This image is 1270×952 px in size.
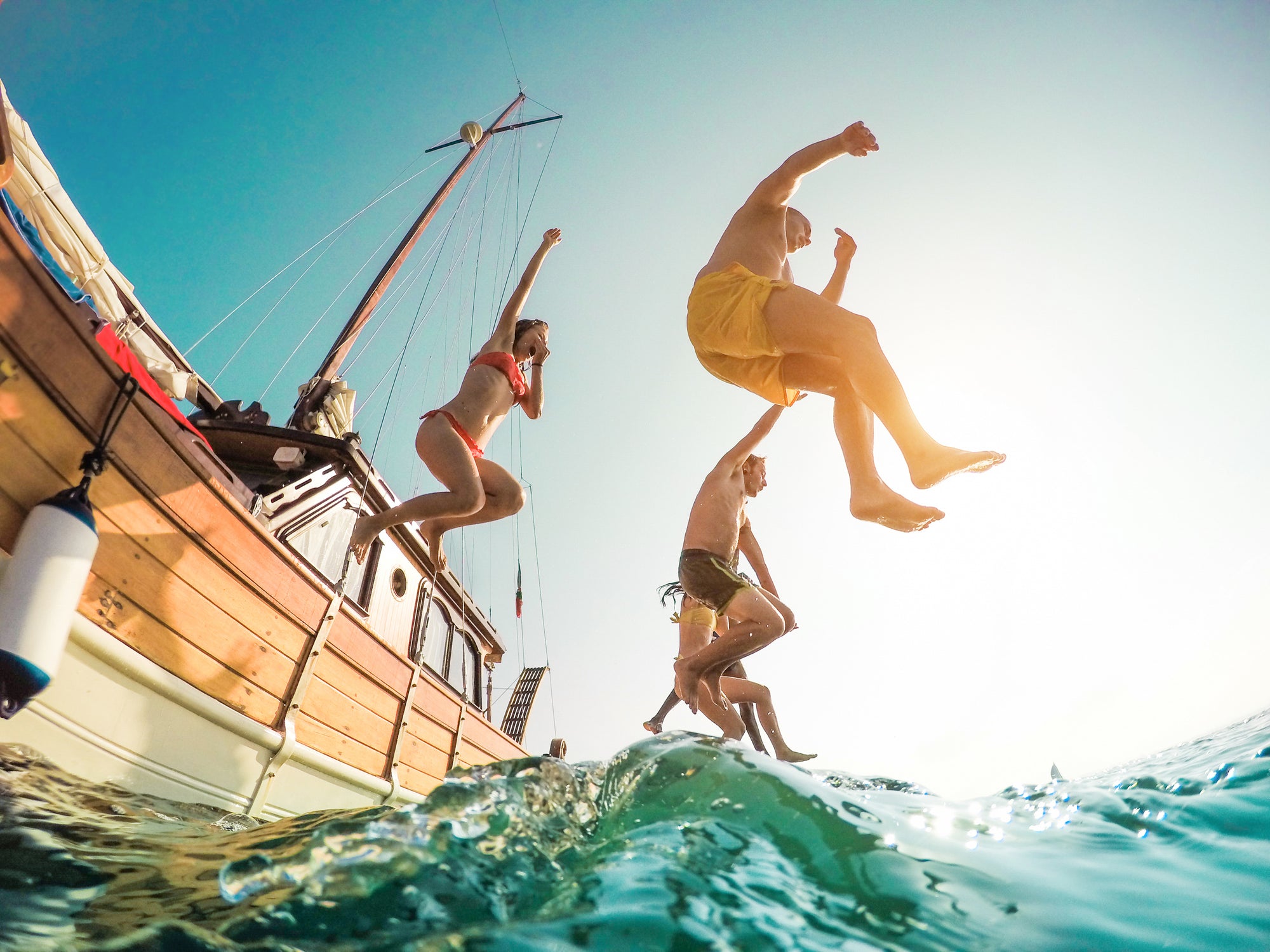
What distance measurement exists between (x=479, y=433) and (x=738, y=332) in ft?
5.57

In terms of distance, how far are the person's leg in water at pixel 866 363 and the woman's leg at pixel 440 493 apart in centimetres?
170

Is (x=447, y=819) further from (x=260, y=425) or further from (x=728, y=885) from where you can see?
(x=260, y=425)

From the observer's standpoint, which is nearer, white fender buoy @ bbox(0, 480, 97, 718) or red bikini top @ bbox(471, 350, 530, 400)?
white fender buoy @ bbox(0, 480, 97, 718)

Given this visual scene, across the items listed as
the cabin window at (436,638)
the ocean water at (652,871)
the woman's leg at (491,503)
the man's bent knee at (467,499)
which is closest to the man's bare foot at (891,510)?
the ocean water at (652,871)

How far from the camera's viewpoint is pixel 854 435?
2699 millimetres

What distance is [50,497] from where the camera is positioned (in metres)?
1.89

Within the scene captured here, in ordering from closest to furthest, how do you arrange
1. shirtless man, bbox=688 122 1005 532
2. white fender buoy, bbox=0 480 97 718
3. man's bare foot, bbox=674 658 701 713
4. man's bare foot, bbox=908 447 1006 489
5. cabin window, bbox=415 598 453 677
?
white fender buoy, bbox=0 480 97 718
man's bare foot, bbox=908 447 1006 489
shirtless man, bbox=688 122 1005 532
man's bare foot, bbox=674 658 701 713
cabin window, bbox=415 598 453 677

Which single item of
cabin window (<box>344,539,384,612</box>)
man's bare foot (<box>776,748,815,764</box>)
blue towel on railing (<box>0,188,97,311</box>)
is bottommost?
man's bare foot (<box>776,748,815,764</box>)

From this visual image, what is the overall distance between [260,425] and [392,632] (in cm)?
192

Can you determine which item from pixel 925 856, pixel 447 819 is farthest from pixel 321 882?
pixel 925 856

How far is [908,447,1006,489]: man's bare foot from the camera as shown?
216cm

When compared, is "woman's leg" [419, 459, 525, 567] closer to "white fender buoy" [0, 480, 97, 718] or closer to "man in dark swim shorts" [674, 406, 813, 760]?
"man in dark swim shorts" [674, 406, 813, 760]

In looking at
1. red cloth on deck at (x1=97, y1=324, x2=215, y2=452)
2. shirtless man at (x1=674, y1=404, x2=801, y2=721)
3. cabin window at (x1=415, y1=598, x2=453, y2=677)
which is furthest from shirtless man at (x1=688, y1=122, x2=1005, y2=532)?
cabin window at (x1=415, y1=598, x2=453, y2=677)

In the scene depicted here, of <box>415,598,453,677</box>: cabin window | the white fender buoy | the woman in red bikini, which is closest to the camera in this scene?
the white fender buoy
